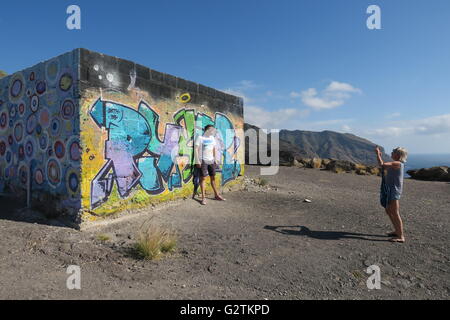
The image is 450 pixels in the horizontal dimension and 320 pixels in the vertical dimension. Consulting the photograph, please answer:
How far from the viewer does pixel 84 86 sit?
16.1 feet

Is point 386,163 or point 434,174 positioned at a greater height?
point 386,163

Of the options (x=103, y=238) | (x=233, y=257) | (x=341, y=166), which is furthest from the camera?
(x=341, y=166)

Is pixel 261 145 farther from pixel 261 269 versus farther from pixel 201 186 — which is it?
pixel 261 269

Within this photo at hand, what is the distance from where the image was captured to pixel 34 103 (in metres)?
5.87

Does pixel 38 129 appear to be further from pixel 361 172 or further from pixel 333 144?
pixel 333 144

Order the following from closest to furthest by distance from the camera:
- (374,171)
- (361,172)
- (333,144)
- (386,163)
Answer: (386,163), (361,172), (374,171), (333,144)

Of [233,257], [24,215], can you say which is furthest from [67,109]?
[233,257]

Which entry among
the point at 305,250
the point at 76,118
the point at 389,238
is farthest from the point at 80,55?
the point at 389,238

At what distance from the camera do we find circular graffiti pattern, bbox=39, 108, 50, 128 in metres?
5.54

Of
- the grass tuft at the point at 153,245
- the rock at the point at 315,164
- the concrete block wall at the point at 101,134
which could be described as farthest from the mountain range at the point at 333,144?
the grass tuft at the point at 153,245

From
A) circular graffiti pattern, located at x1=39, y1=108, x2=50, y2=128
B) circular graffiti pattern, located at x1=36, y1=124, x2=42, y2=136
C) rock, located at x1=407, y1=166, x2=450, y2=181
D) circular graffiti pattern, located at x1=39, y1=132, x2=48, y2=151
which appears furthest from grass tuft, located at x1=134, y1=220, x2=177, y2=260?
rock, located at x1=407, y1=166, x2=450, y2=181

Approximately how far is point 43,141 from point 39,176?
727mm

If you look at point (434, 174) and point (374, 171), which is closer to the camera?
point (434, 174)

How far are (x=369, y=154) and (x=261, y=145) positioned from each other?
207 feet
